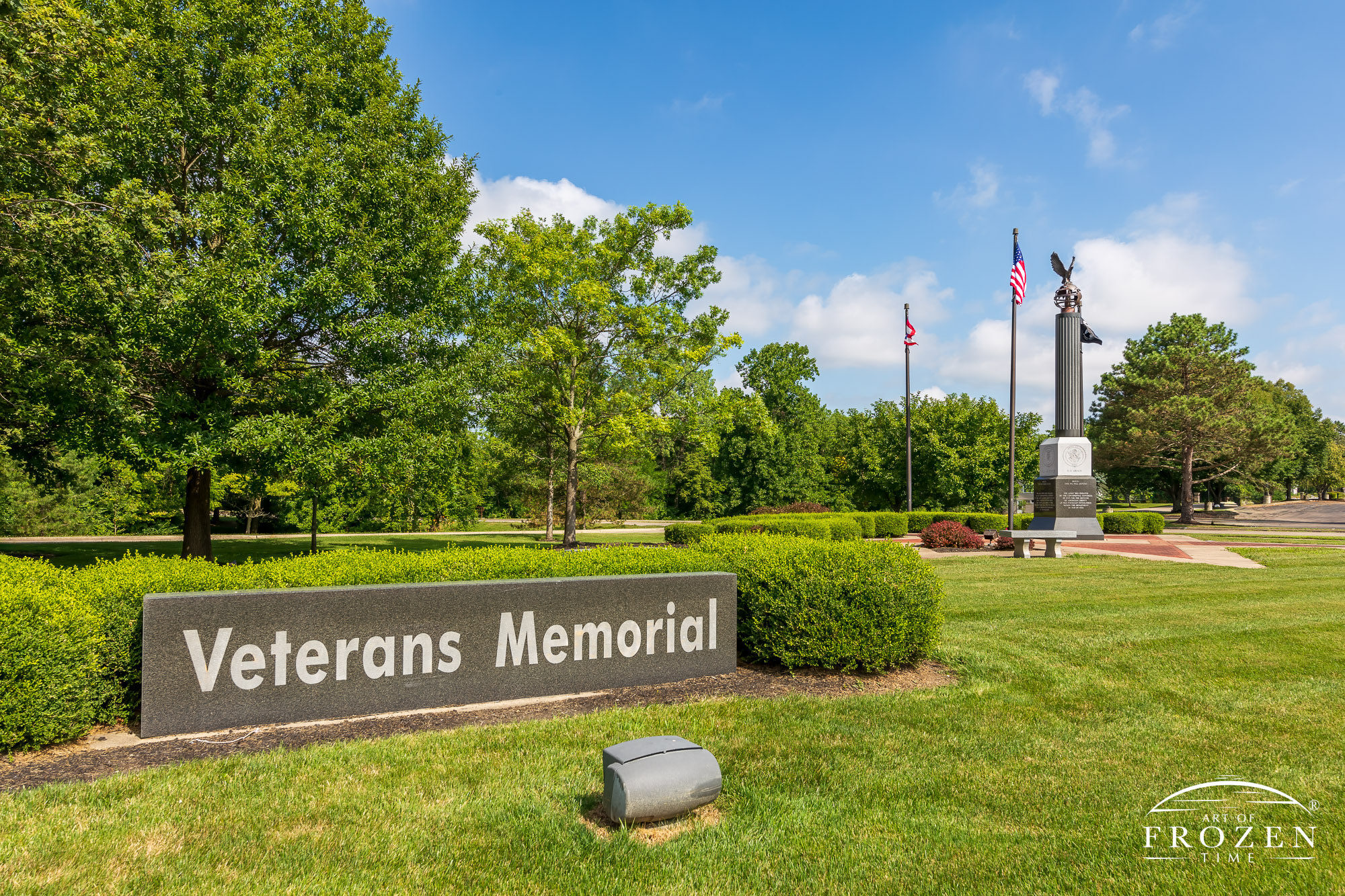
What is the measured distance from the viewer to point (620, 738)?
506 cm

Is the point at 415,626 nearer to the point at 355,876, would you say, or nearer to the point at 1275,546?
the point at 355,876

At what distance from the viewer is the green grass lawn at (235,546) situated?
63.2 feet

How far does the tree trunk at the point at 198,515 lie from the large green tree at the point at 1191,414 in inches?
2071

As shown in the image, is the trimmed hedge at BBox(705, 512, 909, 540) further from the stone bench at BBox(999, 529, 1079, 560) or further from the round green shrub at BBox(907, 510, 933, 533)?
the stone bench at BBox(999, 529, 1079, 560)

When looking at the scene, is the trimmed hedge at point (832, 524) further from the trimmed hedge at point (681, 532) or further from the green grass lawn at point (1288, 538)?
the green grass lawn at point (1288, 538)

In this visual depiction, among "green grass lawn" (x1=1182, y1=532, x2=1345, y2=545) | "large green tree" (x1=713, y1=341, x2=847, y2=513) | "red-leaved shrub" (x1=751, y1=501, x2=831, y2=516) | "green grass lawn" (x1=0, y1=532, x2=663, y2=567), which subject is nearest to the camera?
"green grass lawn" (x1=0, y1=532, x2=663, y2=567)

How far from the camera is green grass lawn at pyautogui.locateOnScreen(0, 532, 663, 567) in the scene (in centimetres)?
1927

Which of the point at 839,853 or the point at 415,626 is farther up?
the point at 415,626

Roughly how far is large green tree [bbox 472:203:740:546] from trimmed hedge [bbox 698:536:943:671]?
57.1ft

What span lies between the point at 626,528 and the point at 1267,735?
45.2m

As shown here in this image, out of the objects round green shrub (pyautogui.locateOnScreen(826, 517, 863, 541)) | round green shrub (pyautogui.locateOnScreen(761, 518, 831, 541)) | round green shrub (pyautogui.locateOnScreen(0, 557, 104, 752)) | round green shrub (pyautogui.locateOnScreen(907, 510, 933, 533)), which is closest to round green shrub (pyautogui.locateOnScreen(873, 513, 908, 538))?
round green shrub (pyautogui.locateOnScreen(907, 510, 933, 533))

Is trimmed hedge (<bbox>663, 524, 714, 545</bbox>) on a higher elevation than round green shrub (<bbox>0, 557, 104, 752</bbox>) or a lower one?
lower

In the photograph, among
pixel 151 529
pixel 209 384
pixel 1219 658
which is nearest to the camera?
pixel 1219 658

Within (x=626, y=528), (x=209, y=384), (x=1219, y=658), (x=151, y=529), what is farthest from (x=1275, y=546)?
(x=151, y=529)
